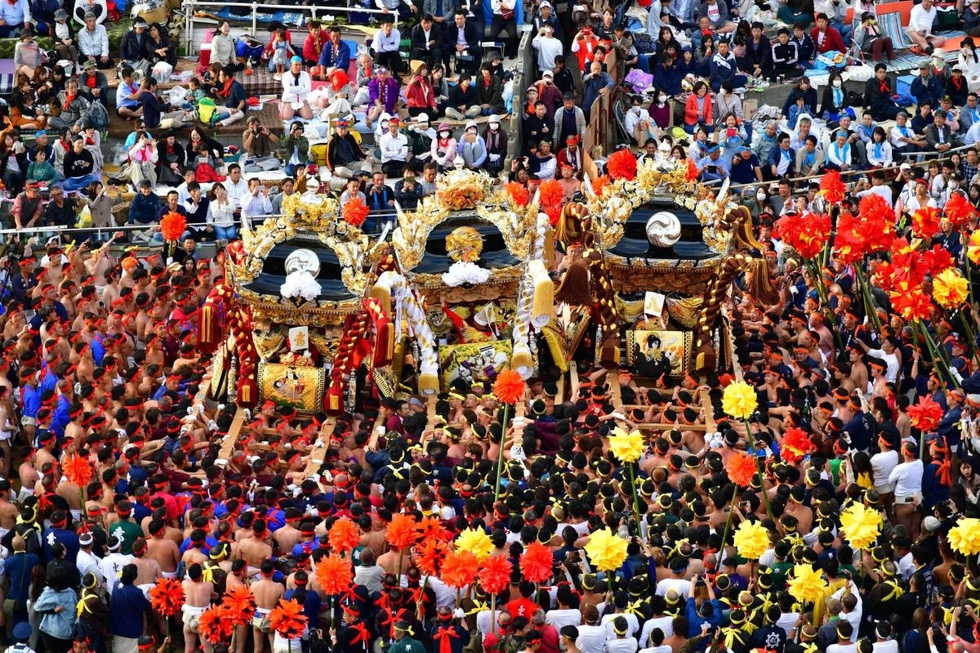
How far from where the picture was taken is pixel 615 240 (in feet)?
84.6

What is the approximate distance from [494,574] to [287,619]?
6.07 feet

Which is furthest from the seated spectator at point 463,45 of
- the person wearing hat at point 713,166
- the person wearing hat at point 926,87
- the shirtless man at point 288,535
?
the shirtless man at point 288,535

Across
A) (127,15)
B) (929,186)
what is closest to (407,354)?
(929,186)

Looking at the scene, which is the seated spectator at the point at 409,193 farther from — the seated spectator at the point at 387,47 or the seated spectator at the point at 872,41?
the seated spectator at the point at 872,41

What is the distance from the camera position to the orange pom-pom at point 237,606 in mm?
19256

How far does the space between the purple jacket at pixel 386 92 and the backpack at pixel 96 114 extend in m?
3.87

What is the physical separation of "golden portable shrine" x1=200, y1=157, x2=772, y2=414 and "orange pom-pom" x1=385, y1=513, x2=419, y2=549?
5.15 m

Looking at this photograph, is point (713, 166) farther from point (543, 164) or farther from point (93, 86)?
point (93, 86)

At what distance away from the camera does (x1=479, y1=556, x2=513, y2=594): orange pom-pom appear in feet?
62.0

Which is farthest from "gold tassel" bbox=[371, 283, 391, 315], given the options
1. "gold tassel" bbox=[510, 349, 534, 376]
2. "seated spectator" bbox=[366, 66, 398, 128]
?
"seated spectator" bbox=[366, 66, 398, 128]

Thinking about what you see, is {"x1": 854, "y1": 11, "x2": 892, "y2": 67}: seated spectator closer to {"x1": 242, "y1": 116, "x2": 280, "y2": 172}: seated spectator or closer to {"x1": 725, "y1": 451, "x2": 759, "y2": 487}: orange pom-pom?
{"x1": 242, "y1": 116, "x2": 280, "y2": 172}: seated spectator

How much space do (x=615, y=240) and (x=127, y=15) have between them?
40.0ft

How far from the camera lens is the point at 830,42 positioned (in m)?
34.5

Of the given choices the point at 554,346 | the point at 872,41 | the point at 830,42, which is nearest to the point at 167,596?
the point at 554,346
